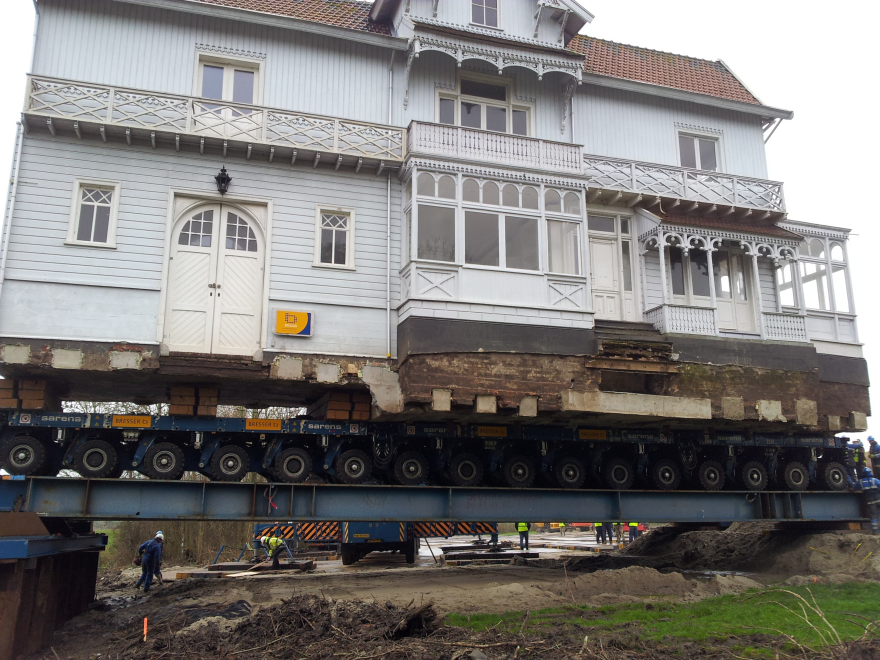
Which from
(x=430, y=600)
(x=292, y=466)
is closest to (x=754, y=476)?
(x=430, y=600)

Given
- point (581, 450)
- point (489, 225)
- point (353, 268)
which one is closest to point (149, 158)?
point (353, 268)

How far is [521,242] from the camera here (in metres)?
16.0

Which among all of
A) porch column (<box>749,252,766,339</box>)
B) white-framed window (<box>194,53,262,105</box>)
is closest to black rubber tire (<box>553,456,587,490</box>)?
porch column (<box>749,252,766,339</box>)

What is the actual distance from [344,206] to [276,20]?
4592mm

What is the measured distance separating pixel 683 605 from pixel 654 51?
16.3 metres

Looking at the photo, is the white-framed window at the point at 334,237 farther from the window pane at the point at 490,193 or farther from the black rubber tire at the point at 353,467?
the black rubber tire at the point at 353,467

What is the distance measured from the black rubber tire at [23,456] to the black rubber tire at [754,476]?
1595cm

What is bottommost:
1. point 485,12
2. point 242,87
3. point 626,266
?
point 626,266

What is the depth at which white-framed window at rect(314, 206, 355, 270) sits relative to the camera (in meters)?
15.7

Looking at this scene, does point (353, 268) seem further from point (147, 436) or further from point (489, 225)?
point (147, 436)

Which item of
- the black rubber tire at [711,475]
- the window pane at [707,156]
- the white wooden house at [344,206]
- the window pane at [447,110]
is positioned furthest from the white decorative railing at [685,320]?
the window pane at [447,110]

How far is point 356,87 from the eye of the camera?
17.0 metres

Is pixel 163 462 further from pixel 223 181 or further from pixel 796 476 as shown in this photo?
pixel 796 476

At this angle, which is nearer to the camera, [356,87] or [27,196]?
[27,196]
